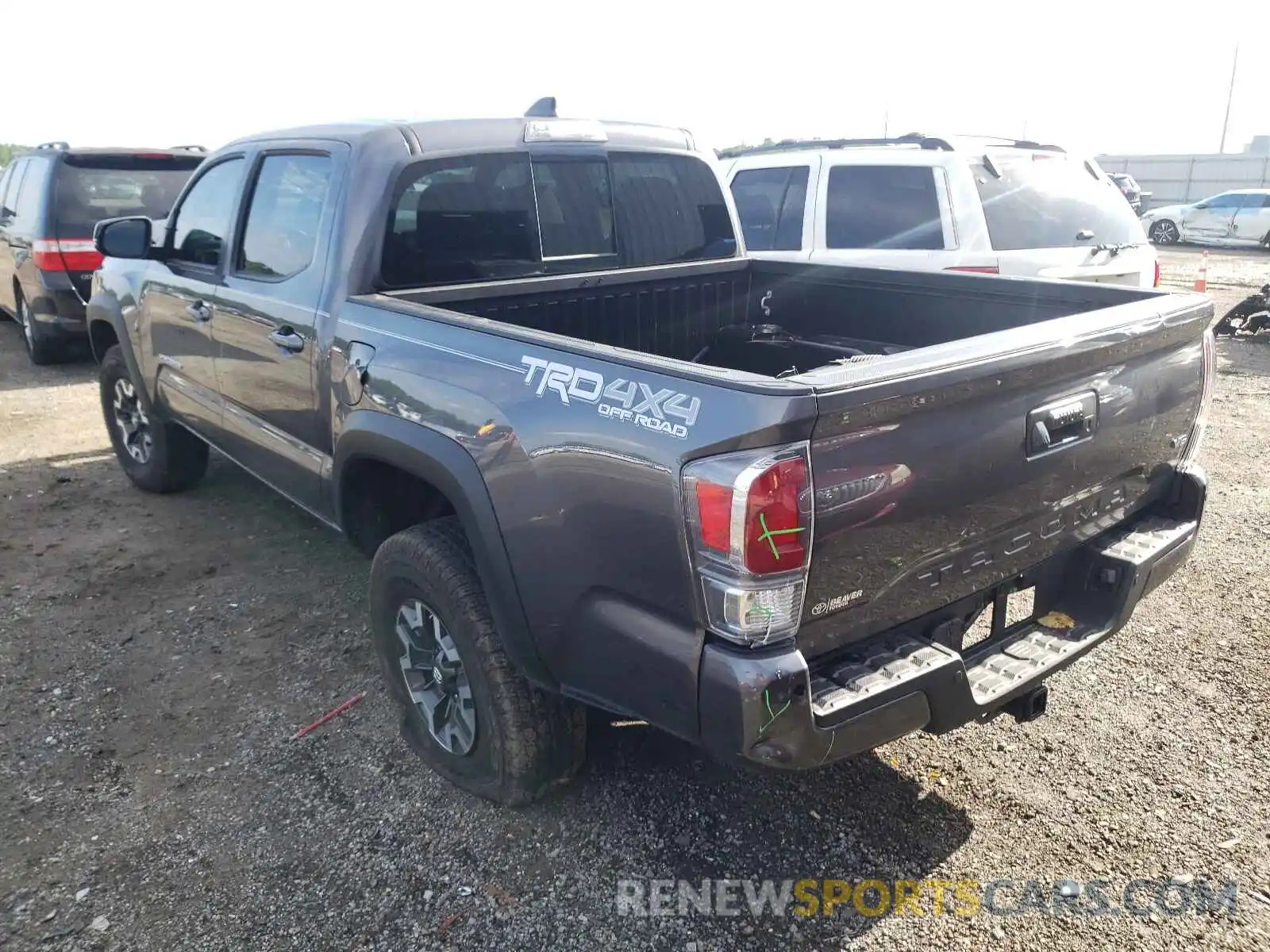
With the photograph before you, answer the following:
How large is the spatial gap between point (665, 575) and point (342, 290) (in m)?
1.72

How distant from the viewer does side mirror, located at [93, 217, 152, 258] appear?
430cm

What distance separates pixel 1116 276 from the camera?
614 centimetres

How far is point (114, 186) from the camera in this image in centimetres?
852

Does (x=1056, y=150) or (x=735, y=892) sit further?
(x=1056, y=150)

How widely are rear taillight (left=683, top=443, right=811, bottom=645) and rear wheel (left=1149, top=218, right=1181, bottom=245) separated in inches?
970

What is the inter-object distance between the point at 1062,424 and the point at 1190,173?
37.1 m

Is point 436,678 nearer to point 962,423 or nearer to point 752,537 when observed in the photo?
point 752,537

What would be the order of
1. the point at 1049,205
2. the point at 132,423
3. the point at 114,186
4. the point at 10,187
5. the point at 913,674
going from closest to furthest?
the point at 913,674 → the point at 132,423 → the point at 1049,205 → the point at 114,186 → the point at 10,187

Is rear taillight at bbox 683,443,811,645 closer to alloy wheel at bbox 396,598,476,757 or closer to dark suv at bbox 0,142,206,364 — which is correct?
alloy wheel at bbox 396,598,476,757

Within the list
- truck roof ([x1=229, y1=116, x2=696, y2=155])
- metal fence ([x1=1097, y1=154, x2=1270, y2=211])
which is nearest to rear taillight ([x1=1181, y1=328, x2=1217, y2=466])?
truck roof ([x1=229, y1=116, x2=696, y2=155])

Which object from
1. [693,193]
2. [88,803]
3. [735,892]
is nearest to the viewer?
[735,892]

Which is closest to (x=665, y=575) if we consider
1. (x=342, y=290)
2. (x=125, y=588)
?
(x=342, y=290)

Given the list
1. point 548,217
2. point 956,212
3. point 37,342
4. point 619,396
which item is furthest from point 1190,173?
point 619,396

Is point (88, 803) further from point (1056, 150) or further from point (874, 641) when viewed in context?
point (1056, 150)
